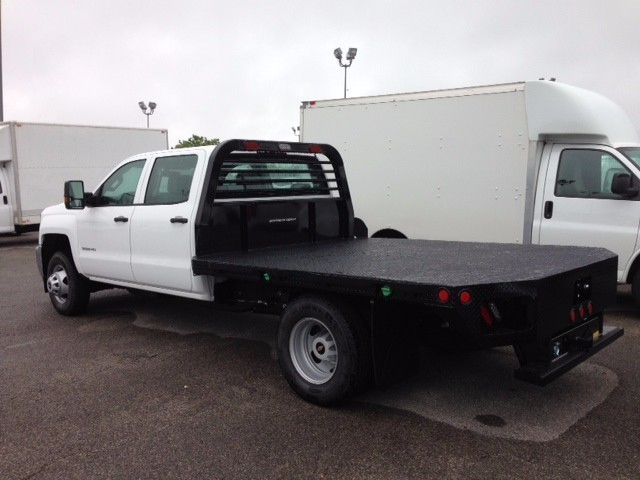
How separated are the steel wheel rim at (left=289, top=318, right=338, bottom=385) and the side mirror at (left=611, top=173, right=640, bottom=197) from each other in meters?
4.16

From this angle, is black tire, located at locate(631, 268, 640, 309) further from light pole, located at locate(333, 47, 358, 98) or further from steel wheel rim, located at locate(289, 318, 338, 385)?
light pole, located at locate(333, 47, 358, 98)

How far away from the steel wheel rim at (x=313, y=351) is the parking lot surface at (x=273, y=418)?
240 millimetres

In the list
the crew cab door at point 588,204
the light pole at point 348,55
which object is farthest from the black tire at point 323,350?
the light pole at point 348,55

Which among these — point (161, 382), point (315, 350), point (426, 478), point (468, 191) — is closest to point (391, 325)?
point (315, 350)

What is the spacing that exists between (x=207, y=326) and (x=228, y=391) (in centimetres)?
212

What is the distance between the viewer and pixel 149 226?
5.63 m

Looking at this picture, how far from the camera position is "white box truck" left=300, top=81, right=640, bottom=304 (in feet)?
22.0

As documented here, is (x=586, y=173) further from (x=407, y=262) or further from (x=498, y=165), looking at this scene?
(x=407, y=262)

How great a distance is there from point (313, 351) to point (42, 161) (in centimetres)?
1382

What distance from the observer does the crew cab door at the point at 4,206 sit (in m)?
15.0

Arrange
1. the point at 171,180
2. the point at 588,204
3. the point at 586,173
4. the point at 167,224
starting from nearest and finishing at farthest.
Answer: the point at 167,224 < the point at 171,180 < the point at 588,204 < the point at 586,173

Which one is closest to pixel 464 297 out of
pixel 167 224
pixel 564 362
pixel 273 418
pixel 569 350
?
pixel 564 362

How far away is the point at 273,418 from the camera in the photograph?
4.00m

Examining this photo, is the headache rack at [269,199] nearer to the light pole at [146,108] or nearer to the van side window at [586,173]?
the van side window at [586,173]
